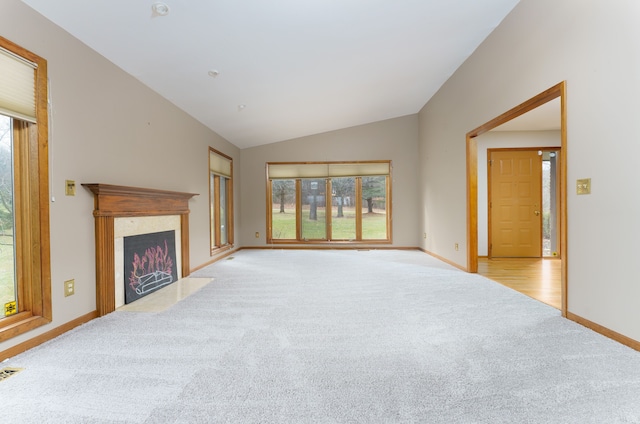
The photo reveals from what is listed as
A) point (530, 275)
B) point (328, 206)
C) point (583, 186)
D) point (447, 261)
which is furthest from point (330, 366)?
point (328, 206)

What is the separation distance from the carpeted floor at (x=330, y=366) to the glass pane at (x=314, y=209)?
4.08 meters

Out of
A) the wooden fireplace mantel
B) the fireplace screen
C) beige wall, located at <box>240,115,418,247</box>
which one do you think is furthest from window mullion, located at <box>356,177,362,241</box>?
the wooden fireplace mantel

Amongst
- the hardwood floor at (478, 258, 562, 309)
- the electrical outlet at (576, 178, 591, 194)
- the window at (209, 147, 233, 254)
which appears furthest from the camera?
the window at (209, 147, 233, 254)

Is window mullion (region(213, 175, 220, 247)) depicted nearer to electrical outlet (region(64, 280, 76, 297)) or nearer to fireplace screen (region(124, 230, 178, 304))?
fireplace screen (region(124, 230, 178, 304))

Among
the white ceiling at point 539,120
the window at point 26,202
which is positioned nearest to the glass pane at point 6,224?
the window at point 26,202

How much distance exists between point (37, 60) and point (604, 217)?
427 centimetres

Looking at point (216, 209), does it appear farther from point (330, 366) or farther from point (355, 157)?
→ point (330, 366)

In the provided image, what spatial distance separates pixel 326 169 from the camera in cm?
705

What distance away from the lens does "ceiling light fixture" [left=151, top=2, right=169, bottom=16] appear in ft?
7.32

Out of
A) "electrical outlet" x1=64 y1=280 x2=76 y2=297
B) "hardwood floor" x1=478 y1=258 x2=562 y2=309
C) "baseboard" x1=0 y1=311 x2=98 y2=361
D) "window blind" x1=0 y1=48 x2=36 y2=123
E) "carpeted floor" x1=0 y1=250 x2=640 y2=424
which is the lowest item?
"hardwood floor" x1=478 y1=258 x2=562 y2=309

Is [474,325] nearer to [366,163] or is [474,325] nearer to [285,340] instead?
[285,340]

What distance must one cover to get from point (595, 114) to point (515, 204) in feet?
12.5

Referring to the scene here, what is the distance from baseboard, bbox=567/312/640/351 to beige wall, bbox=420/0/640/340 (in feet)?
0.10

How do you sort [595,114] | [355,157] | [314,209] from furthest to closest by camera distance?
[314,209], [355,157], [595,114]
